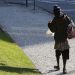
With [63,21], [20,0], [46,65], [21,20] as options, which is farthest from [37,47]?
[20,0]

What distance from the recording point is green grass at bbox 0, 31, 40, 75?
1180 cm

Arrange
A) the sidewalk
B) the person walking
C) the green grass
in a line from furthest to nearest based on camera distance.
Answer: the sidewalk → the person walking → the green grass

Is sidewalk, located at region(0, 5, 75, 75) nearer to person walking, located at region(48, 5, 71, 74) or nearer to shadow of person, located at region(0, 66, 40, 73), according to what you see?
shadow of person, located at region(0, 66, 40, 73)

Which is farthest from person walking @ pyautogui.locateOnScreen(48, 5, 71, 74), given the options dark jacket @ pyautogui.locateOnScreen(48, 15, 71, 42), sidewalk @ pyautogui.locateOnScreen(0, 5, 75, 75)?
sidewalk @ pyautogui.locateOnScreen(0, 5, 75, 75)

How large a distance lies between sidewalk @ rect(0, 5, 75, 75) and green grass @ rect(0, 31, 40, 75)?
0.83 ft

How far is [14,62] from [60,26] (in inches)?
69.8

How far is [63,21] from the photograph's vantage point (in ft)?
39.5

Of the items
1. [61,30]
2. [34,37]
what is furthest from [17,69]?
[34,37]

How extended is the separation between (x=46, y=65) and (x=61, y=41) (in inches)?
45.9

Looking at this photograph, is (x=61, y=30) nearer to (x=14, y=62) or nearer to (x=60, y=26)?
(x=60, y=26)

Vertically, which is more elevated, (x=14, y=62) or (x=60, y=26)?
(x=60, y=26)

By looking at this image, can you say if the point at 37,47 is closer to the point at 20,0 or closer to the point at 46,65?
the point at 46,65

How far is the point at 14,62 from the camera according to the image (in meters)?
12.9

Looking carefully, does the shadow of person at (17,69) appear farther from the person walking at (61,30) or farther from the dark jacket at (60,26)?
the dark jacket at (60,26)
